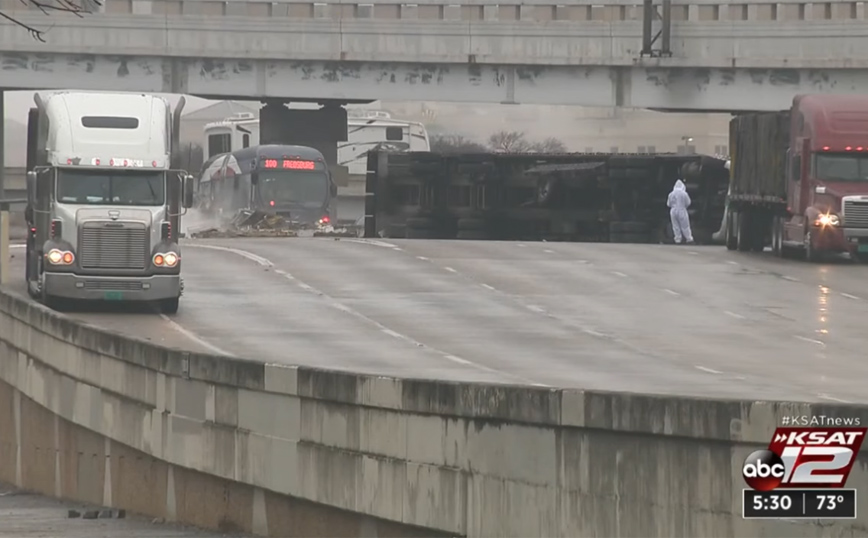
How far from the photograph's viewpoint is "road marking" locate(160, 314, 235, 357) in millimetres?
24306

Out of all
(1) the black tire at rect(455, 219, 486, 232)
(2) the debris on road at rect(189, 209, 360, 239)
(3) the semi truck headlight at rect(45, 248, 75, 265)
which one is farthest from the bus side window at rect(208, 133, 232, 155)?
(3) the semi truck headlight at rect(45, 248, 75, 265)

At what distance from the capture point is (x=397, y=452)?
15.1m

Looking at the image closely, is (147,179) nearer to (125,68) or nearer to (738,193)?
(738,193)

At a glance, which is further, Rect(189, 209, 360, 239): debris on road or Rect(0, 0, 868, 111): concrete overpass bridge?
Rect(0, 0, 868, 111): concrete overpass bridge

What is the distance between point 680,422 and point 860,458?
1436mm

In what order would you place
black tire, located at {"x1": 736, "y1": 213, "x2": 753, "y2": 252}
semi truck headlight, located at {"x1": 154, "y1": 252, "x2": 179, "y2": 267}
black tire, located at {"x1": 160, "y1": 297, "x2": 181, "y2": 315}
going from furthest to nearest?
black tire, located at {"x1": 736, "y1": 213, "x2": 753, "y2": 252}, black tire, located at {"x1": 160, "y1": 297, "x2": 181, "y2": 315}, semi truck headlight, located at {"x1": 154, "y1": 252, "x2": 179, "y2": 267}

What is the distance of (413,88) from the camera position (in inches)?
2781

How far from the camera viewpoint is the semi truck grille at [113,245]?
1145 inches

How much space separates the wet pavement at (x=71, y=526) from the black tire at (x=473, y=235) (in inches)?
1266

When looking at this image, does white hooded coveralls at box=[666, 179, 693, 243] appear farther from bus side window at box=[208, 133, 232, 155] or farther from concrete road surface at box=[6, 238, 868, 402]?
bus side window at box=[208, 133, 232, 155]

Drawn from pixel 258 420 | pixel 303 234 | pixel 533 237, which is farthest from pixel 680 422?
pixel 303 234

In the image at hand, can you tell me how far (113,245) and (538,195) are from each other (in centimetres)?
2619

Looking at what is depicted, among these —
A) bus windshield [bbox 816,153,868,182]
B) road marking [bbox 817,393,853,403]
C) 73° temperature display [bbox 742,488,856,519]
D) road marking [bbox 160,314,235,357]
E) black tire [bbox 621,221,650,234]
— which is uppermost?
bus windshield [bbox 816,153,868,182]

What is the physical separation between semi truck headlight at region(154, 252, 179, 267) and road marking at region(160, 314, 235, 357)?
921mm
